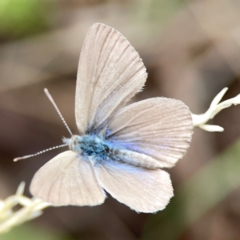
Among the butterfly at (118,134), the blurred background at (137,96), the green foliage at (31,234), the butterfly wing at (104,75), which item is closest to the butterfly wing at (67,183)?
the butterfly at (118,134)

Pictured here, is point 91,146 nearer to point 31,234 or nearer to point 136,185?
point 136,185

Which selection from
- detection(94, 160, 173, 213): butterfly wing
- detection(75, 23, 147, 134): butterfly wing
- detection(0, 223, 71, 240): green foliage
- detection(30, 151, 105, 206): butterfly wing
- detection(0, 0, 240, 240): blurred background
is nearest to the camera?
detection(30, 151, 105, 206): butterfly wing

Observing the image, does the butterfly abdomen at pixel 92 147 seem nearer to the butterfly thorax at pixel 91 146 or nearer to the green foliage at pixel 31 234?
the butterfly thorax at pixel 91 146

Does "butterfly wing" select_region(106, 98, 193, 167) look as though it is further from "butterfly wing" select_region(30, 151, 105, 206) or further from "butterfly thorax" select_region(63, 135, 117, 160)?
"butterfly wing" select_region(30, 151, 105, 206)

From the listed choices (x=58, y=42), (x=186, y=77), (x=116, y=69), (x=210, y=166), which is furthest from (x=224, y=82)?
(x=116, y=69)

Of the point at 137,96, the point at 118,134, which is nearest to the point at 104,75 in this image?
the point at 118,134

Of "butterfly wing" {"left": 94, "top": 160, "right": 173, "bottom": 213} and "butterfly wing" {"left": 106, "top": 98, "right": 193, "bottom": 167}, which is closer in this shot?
"butterfly wing" {"left": 94, "top": 160, "right": 173, "bottom": 213}

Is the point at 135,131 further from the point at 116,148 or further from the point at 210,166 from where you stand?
the point at 210,166

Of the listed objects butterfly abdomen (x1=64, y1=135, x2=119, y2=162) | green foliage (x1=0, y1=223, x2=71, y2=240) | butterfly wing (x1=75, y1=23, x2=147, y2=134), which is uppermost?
butterfly wing (x1=75, y1=23, x2=147, y2=134)

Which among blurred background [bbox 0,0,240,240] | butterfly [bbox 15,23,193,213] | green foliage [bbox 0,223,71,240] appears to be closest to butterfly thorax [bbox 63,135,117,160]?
butterfly [bbox 15,23,193,213]
